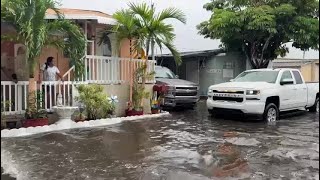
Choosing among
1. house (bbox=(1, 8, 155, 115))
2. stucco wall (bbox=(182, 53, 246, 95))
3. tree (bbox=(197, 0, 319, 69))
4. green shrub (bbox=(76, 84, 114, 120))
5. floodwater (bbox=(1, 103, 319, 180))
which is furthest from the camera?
stucco wall (bbox=(182, 53, 246, 95))

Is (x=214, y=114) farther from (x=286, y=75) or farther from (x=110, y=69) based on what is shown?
(x=110, y=69)

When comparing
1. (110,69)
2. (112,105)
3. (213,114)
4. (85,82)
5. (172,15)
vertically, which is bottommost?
(213,114)

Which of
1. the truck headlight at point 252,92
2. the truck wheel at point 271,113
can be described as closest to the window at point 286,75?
the truck wheel at point 271,113

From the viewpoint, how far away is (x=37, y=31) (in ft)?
28.3

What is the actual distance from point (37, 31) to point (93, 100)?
8.03 feet

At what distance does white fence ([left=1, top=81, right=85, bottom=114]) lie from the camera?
30.1ft

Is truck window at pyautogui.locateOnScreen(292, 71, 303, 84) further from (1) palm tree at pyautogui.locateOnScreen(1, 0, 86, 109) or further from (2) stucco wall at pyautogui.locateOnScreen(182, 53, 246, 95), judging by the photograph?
(2) stucco wall at pyautogui.locateOnScreen(182, 53, 246, 95)

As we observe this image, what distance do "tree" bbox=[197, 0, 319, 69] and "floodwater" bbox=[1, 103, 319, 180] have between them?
7526 mm

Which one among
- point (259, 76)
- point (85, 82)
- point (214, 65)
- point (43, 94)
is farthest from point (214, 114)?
point (214, 65)

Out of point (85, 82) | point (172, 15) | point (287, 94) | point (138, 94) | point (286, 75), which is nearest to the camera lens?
point (85, 82)

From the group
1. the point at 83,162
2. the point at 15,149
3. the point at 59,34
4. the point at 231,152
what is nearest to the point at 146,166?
the point at 83,162

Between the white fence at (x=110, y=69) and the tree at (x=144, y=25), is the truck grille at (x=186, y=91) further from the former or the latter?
the tree at (x=144, y=25)

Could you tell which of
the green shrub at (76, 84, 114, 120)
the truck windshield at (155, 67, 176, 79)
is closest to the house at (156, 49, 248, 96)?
the truck windshield at (155, 67, 176, 79)

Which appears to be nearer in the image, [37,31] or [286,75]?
[37,31]
